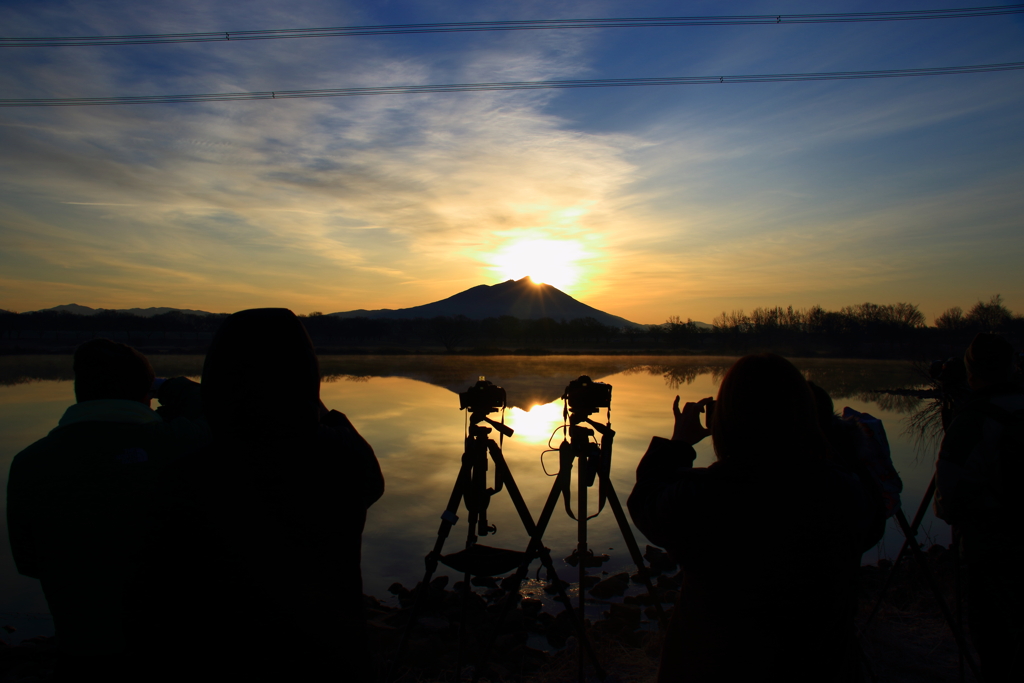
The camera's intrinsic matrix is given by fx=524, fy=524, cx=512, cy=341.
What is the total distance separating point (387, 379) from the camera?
18.0 meters

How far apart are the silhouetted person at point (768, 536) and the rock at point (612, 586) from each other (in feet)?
8.28

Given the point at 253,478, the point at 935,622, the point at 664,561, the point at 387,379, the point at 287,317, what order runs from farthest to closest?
the point at 387,379
the point at 664,561
the point at 935,622
the point at 287,317
the point at 253,478

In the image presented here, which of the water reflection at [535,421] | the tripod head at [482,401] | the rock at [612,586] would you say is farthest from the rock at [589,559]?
the water reflection at [535,421]

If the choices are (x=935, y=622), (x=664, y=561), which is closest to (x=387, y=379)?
(x=664, y=561)

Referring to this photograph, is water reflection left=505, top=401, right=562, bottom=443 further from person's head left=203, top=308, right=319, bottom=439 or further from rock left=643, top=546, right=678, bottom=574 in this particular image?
person's head left=203, top=308, right=319, bottom=439

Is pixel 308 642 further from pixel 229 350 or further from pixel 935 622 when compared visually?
pixel 935 622

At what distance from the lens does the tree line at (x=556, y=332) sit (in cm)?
4894

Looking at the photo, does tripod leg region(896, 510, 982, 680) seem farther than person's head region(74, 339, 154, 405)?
Yes

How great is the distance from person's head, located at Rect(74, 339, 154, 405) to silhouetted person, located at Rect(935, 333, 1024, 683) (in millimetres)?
3112

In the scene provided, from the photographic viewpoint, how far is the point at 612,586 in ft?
12.3

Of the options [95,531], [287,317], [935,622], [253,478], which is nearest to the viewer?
[253,478]

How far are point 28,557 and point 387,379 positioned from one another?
16.6 m

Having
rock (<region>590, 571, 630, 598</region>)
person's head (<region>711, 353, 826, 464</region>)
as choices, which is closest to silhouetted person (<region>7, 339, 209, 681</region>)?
person's head (<region>711, 353, 826, 464</region>)

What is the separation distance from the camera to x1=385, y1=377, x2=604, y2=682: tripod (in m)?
2.51
